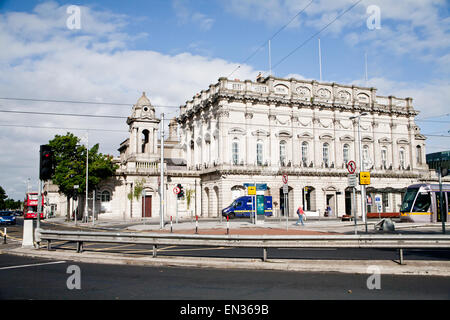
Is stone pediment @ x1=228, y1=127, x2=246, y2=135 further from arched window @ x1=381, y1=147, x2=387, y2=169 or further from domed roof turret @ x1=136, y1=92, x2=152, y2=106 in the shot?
arched window @ x1=381, y1=147, x2=387, y2=169

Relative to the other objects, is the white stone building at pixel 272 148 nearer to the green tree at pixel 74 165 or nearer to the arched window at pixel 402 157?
the arched window at pixel 402 157

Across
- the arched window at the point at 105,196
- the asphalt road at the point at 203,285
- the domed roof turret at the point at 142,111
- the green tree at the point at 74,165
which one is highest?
the domed roof turret at the point at 142,111

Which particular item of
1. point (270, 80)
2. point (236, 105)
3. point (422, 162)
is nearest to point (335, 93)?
point (270, 80)

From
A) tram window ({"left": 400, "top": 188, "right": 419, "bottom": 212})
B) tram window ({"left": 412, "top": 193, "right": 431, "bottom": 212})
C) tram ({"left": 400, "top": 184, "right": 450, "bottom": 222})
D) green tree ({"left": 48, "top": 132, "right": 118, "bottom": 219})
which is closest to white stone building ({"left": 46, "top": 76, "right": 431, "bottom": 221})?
green tree ({"left": 48, "top": 132, "right": 118, "bottom": 219})

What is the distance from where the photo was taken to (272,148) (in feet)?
169

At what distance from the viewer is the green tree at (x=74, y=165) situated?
4528cm

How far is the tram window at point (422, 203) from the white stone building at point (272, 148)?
17552 millimetres

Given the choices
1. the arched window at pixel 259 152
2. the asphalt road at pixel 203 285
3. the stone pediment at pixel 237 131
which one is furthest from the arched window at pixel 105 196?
the asphalt road at pixel 203 285

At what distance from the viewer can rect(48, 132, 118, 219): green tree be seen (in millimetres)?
45281

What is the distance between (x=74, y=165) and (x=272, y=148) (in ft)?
77.5

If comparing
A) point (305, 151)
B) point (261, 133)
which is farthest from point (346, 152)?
point (261, 133)

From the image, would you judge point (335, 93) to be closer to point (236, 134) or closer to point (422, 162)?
point (236, 134)

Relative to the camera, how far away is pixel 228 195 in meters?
48.0

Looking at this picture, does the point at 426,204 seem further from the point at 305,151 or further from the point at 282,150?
the point at 305,151
